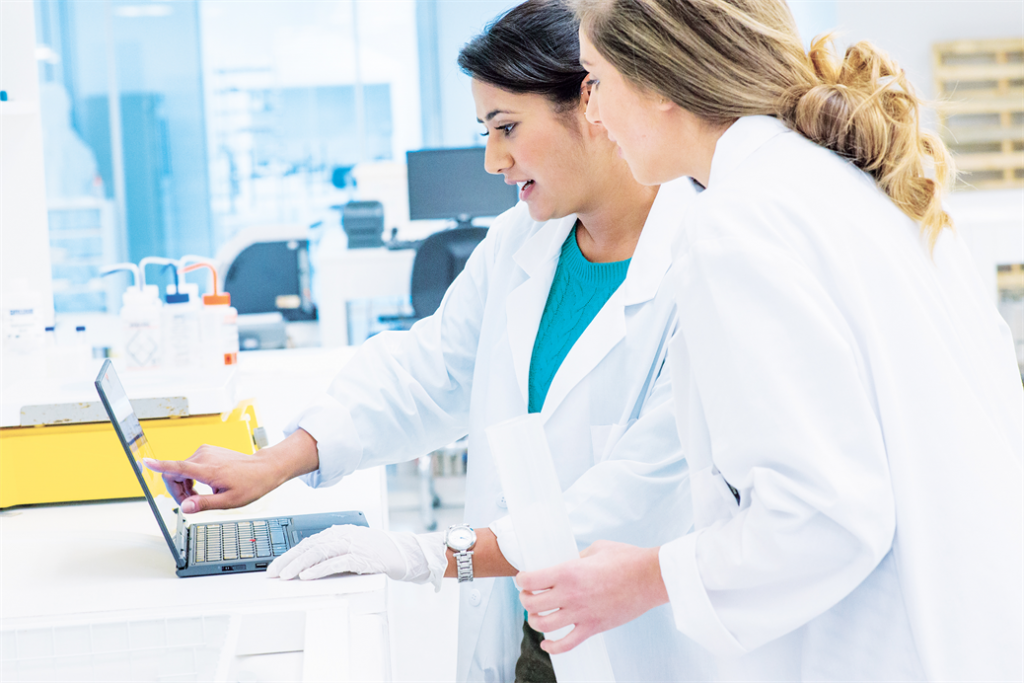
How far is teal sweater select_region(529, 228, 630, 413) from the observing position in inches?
47.9

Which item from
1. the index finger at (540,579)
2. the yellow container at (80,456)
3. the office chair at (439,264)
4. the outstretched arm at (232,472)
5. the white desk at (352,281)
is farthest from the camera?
the white desk at (352,281)

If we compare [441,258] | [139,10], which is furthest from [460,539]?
[139,10]

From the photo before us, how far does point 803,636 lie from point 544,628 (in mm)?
225

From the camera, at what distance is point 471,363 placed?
139 cm

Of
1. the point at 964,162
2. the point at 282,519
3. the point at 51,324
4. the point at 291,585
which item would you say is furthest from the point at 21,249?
the point at 964,162

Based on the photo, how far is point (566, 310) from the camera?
1.25 metres

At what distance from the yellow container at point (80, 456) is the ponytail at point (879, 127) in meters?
1.02

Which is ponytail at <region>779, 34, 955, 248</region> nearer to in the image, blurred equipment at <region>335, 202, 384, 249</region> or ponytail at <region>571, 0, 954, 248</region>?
ponytail at <region>571, 0, 954, 248</region>

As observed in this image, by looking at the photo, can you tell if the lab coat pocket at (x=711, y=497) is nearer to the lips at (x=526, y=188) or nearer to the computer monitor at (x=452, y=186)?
the lips at (x=526, y=188)

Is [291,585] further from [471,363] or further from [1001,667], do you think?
[1001,667]

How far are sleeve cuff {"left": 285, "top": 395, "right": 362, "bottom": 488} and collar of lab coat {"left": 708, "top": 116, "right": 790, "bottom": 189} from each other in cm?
69

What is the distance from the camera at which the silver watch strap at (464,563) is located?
3.24 feet

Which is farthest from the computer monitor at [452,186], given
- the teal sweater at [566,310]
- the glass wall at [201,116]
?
the teal sweater at [566,310]

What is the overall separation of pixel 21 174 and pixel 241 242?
3.14 meters
